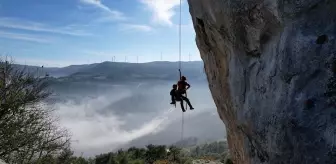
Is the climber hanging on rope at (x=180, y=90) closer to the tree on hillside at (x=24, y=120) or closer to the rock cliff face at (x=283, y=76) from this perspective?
the rock cliff face at (x=283, y=76)

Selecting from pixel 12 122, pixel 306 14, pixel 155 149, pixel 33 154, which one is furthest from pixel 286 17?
pixel 155 149

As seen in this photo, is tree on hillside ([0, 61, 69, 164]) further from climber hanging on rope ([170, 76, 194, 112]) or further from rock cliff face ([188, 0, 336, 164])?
rock cliff face ([188, 0, 336, 164])

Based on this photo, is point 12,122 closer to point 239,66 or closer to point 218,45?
point 218,45

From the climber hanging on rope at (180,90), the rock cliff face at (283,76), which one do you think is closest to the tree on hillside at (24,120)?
the climber hanging on rope at (180,90)

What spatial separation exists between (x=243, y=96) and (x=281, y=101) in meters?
1.92

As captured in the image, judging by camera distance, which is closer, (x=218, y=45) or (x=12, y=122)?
(x=218, y=45)

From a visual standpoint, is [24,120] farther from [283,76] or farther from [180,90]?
[283,76]

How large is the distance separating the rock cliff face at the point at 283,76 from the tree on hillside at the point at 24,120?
1488 centimetres

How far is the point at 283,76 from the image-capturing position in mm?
6777

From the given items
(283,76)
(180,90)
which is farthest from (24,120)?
(283,76)

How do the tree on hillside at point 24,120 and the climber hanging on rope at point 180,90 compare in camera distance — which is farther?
the tree on hillside at point 24,120

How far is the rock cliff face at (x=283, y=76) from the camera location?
6020mm

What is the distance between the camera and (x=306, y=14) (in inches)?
262

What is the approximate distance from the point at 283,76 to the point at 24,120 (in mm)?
17809
